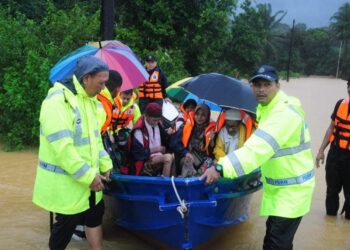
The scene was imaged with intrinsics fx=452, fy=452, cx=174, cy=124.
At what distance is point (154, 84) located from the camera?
344 inches

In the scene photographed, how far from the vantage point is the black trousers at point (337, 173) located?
5.66m

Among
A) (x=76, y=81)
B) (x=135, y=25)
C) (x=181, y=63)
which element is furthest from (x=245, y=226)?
(x=135, y=25)

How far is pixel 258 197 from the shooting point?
700cm

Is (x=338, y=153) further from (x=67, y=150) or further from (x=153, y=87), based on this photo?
(x=153, y=87)

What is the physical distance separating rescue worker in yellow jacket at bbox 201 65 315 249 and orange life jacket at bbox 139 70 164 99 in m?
5.39

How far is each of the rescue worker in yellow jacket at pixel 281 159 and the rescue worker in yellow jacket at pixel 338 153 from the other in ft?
7.91

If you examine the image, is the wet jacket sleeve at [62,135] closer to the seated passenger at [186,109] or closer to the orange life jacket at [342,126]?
the seated passenger at [186,109]

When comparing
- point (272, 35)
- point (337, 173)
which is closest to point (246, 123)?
point (337, 173)

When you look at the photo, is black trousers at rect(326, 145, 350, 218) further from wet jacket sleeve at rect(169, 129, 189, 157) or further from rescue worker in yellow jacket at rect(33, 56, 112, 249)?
rescue worker in yellow jacket at rect(33, 56, 112, 249)

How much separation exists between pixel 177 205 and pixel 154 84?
5.11 m

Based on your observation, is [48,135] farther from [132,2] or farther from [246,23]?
[246,23]

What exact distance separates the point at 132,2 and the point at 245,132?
12.8 meters

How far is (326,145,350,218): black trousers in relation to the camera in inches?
223

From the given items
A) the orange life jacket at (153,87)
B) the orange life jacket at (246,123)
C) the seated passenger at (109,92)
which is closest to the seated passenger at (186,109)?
the orange life jacket at (246,123)
